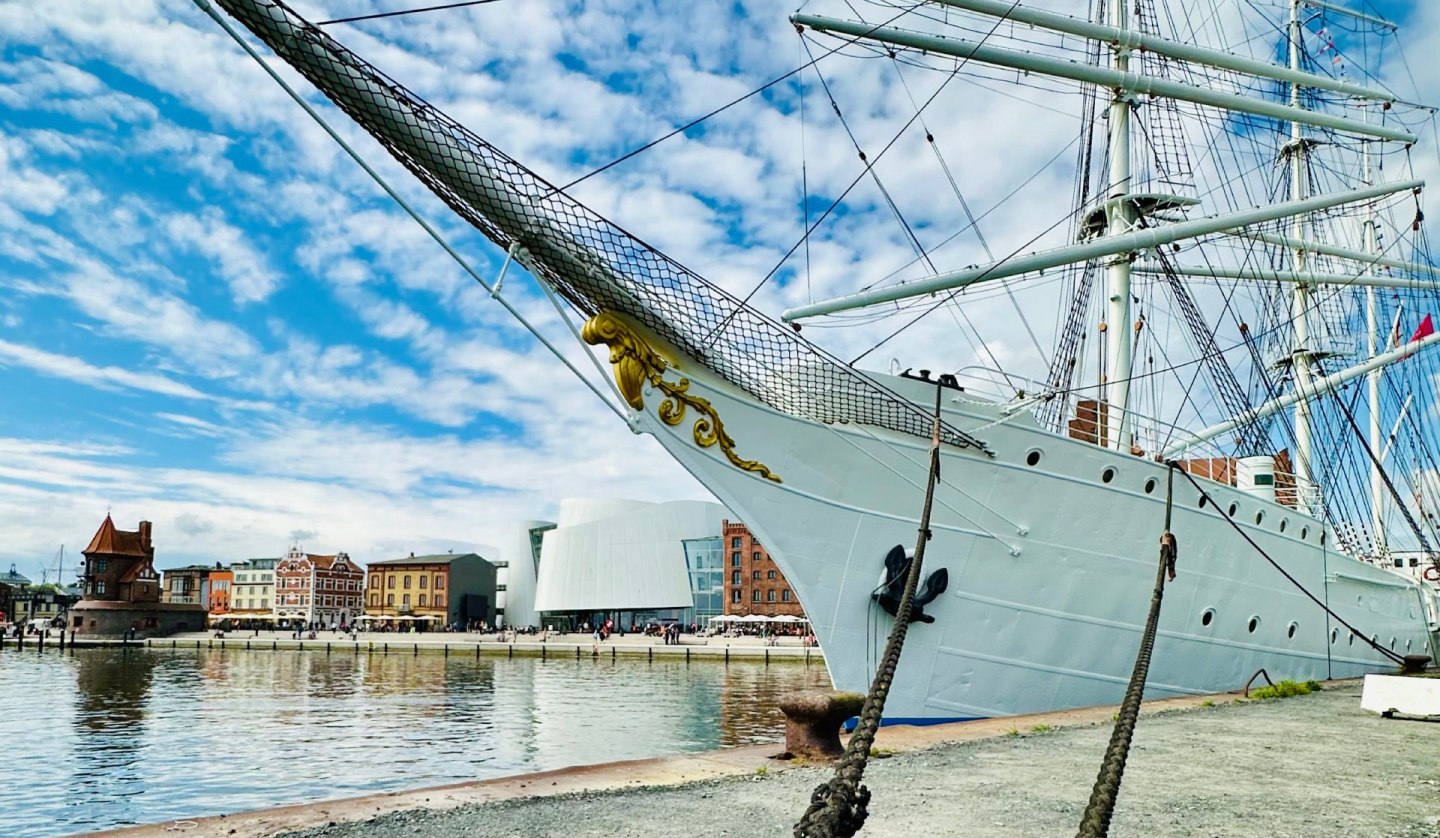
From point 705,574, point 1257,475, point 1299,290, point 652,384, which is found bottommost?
point 705,574

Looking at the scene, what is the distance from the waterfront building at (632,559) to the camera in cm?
7712

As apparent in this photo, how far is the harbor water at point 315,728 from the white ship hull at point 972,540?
6.53 m

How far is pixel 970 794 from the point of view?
665cm

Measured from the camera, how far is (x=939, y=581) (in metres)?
10.9

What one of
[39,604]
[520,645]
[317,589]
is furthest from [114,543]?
[39,604]

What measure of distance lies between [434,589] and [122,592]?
79.2ft

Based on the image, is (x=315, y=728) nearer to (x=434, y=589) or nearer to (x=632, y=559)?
(x=632, y=559)

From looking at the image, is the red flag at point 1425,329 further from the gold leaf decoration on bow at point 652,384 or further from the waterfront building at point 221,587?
the waterfront building at point 221,587

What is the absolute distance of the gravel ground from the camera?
18.7 feet

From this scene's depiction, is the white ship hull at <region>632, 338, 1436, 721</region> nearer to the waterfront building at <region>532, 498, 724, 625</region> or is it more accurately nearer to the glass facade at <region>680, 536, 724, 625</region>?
the glass facade at <region>680, 536, 724, 625</region>

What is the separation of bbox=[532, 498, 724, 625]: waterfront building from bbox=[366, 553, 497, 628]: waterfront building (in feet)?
42.8

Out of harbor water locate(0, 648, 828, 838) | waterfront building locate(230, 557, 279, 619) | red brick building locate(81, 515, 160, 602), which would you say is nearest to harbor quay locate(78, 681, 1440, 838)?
harbor water locate(0, 648, 828, 838)

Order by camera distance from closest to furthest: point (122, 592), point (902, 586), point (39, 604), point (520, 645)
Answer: point (902, 586), point (520, 645), point (122, 592), point (39, 604)

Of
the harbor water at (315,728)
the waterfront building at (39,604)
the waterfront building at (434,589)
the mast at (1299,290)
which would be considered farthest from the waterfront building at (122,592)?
the mast at (1299,290)
